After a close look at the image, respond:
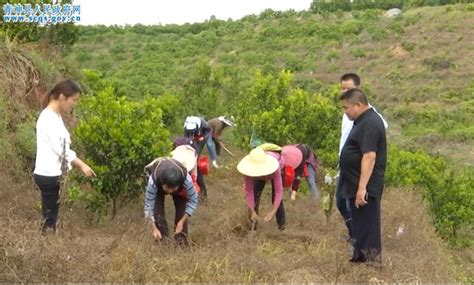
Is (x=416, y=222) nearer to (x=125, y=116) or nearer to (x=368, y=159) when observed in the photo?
(x=368, y=159)

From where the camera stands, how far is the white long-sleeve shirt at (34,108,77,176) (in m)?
4.89

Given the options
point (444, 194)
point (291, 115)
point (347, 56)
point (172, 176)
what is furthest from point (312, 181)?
point (347, 56)

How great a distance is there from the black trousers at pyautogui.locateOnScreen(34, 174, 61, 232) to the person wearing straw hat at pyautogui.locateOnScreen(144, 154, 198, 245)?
0.73 meters

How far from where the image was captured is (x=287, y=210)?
702 centimetres

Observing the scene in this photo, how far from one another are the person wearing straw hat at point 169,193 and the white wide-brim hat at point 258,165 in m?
0.71

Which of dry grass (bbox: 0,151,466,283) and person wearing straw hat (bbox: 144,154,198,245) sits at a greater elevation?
person wearing straw hat (bbox: 144,154,198,245)

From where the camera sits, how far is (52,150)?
4.90 meters

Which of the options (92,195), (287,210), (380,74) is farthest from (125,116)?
(380,74)

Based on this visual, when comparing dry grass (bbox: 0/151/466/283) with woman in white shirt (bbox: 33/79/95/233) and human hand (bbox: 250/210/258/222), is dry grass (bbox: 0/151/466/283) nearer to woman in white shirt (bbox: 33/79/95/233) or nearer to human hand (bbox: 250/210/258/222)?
human hand (bbox: 250/210/258/222)

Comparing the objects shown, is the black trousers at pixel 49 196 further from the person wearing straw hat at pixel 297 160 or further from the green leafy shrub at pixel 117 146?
the person wearing straw hat at pixel 297 160

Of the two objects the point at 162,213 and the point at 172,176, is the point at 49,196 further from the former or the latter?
the point at 172,176

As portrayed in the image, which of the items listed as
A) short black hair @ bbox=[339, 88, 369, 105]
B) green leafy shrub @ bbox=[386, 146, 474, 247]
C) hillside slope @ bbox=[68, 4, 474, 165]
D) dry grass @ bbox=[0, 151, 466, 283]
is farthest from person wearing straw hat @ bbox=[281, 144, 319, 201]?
hillside slope @ bbox=[68, 4, 474, 165]

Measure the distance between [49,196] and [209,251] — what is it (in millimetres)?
1405

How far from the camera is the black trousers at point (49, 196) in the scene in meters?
4.93
